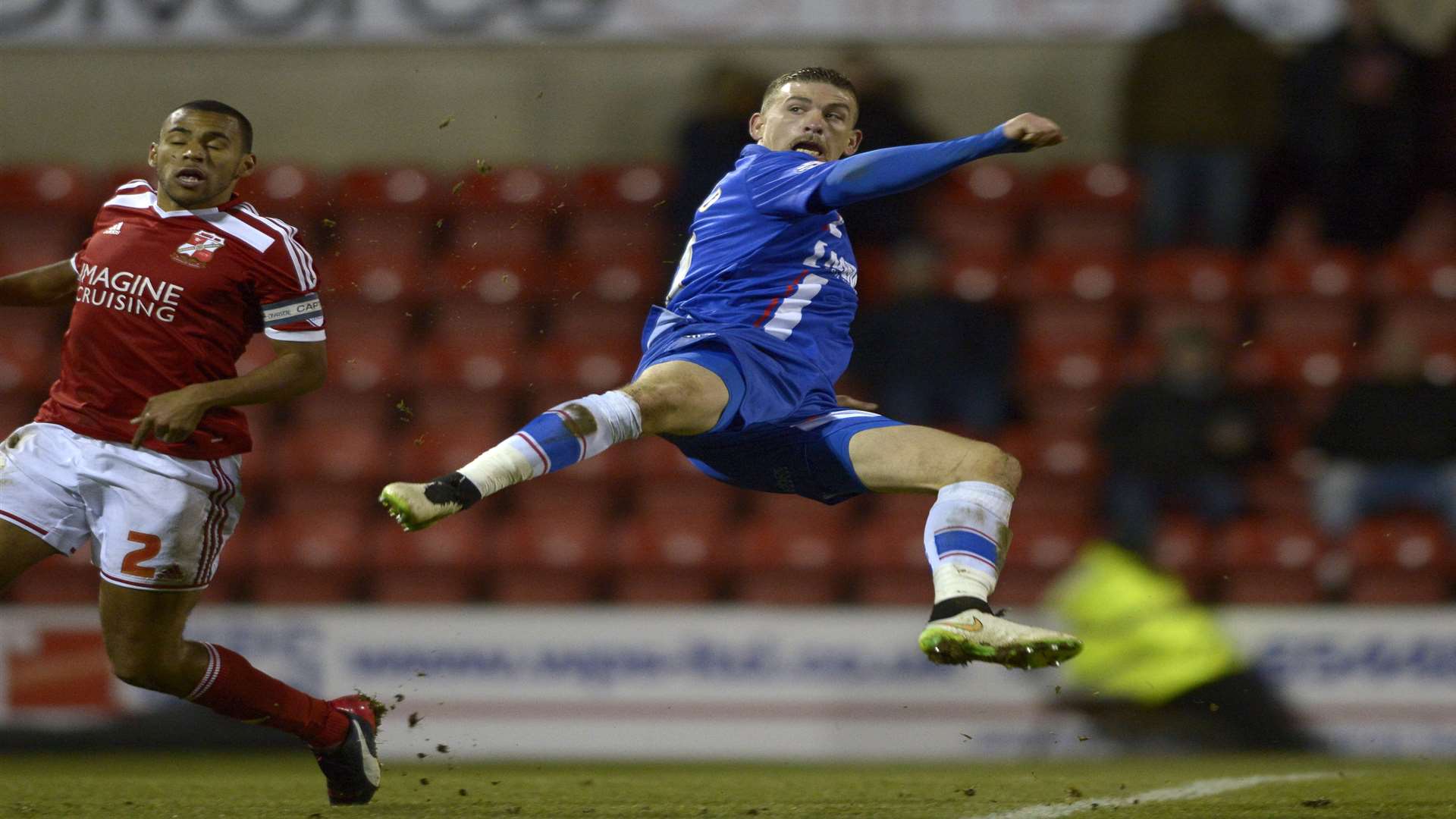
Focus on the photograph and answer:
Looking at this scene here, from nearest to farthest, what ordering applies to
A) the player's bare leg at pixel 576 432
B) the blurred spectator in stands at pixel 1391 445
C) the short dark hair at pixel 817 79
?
the player's bare leg at pixel 576 432 → the short dark hair at pixel 817 79 → the blurred spectator in stands at pixel 1391 445

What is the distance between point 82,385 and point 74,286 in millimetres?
404

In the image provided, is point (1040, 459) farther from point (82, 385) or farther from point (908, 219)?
point (82, 385)

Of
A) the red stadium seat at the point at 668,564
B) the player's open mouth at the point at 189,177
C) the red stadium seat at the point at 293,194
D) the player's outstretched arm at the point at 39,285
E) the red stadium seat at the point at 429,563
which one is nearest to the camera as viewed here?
the player's open mouth at the point at 189,177

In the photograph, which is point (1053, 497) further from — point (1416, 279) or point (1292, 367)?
point (1416, 279)

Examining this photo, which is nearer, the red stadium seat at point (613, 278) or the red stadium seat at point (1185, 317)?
the red stadium seat at point (1185, 317)

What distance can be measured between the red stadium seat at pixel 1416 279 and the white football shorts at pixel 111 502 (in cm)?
738

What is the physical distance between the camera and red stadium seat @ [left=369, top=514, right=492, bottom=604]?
9.63 m

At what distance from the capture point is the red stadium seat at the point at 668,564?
375 inches

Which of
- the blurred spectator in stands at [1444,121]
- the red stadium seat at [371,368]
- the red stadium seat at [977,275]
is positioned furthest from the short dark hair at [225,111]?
the blurred spectator in stands at [1444,121]

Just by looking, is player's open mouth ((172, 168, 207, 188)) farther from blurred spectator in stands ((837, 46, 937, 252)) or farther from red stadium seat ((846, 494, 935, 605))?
red stadium seat ((846, 494, 935, 605))

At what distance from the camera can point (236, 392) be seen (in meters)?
4.97

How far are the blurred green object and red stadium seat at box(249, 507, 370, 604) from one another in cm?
384

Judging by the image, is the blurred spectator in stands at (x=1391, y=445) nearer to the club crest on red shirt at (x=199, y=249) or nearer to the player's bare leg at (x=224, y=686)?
the player's bare leg at (x=224, y=686)

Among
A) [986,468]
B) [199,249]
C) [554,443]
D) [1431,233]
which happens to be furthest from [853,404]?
[1431,233]
